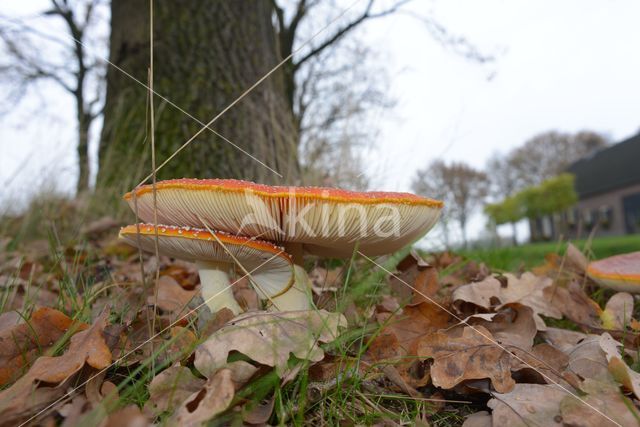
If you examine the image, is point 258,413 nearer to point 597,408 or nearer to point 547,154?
point 597,408

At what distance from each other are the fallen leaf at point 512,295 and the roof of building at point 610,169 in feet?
102

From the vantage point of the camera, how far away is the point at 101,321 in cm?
111

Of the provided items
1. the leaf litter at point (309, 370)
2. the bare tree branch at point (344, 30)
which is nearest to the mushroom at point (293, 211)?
the leaf litter at point (309, 370)

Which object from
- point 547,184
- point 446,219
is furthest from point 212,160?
point 547,184

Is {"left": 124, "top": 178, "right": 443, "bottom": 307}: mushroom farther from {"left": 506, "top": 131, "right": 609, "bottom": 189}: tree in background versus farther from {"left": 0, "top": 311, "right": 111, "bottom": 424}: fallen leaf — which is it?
{"left": 506, "top": 131, "right": 609, "bottom": 189}: tree in background

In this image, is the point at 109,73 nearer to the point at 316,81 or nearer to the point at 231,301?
the point at 231,301

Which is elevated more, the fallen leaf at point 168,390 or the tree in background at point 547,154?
the tree in background at point 547,154

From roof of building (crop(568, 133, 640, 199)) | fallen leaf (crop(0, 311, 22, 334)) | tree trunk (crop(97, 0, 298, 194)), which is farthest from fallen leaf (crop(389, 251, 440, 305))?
roof of building (crop(568, 133, 640, 199))

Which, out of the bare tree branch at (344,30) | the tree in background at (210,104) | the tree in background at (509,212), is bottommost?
the tree in background at (509,212)

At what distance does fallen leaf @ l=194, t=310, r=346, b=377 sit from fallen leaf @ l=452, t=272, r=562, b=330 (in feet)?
1.93

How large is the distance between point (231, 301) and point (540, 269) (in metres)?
1.77

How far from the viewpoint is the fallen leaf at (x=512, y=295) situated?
4.86ft

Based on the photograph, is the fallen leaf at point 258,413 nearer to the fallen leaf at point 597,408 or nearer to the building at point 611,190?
the fallen leaf at point 597,408

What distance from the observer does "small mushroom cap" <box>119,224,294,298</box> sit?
124 cm
